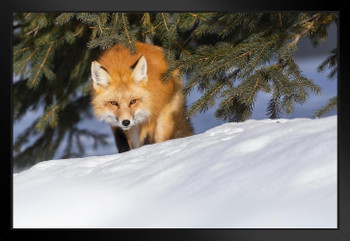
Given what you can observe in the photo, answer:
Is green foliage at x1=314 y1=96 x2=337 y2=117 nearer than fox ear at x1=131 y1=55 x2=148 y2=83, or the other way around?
green foliage at x1=314 y1=96 x2=337 y2=117

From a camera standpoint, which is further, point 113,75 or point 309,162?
point 113,75

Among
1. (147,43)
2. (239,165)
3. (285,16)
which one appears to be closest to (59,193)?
(239,165)

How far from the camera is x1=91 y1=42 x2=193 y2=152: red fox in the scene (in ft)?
8.23

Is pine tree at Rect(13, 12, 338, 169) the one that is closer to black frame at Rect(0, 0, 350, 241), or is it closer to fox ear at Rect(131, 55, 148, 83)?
fox ear at Rect(131, 55, 148, 83)

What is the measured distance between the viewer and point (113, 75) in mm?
2627

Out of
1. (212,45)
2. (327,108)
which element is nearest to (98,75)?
(212,45)

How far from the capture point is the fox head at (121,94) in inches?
101

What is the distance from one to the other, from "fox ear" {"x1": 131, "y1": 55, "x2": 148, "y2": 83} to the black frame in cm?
101

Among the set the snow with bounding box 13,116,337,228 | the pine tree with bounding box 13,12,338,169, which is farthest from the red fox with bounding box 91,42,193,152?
the snow with bounding box 13,116,337,228

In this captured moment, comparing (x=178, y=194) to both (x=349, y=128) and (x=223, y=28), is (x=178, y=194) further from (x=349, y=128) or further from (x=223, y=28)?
(x=223, y=28)

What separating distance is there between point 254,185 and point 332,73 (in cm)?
88

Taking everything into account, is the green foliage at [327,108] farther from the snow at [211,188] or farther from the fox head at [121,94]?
the fox head at [121,94]

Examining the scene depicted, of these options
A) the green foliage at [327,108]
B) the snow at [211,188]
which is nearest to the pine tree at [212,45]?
the green foliage at [327,108]

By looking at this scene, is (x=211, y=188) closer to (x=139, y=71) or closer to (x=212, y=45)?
(x=212, y=45)
